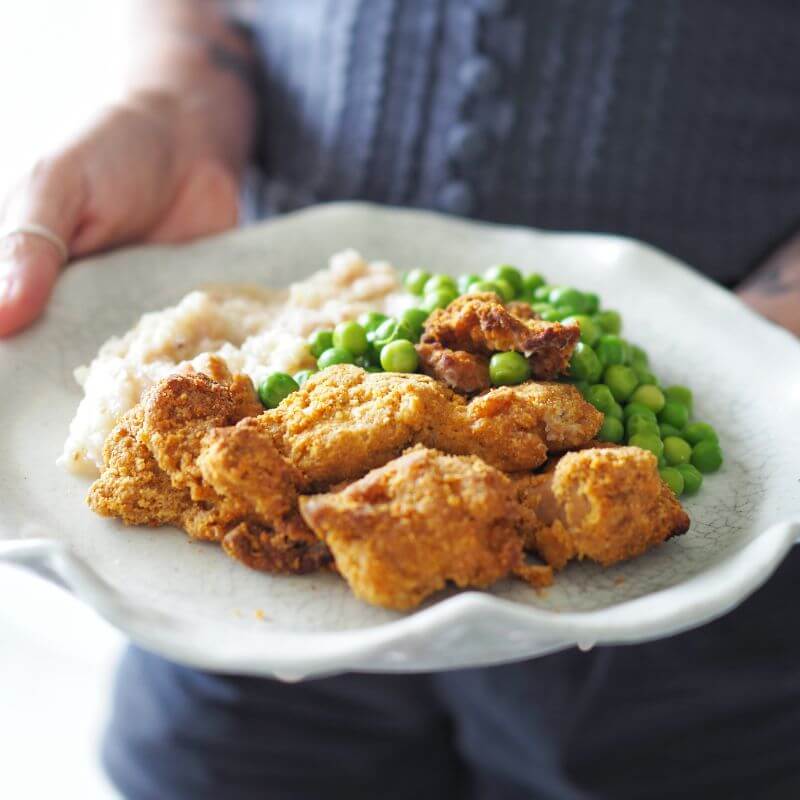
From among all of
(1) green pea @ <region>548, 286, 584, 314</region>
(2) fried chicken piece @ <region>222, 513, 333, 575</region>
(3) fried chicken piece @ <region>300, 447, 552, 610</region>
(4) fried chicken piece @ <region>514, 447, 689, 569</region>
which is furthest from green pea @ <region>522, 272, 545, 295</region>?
(2) fried chicken piece @ <region>222, 513, 333, 575</region>

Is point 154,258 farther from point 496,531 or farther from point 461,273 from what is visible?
point 496,531

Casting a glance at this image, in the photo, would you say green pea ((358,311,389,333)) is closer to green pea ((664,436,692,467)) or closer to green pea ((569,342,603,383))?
green pea ((569,342,603,383))

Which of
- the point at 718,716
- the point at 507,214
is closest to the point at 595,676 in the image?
the point at 718,716

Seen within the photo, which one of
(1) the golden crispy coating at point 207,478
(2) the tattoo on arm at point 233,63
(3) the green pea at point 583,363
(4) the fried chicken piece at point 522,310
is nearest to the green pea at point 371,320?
(4) the fried chicken piece at point 522,310

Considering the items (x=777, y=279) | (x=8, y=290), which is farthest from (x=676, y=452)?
(x=8, y=290)

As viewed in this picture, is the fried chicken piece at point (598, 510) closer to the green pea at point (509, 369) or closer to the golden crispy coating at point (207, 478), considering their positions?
the green pea at point (509, 369)

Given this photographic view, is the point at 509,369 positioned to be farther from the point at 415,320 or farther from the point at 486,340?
the point at 415,320
